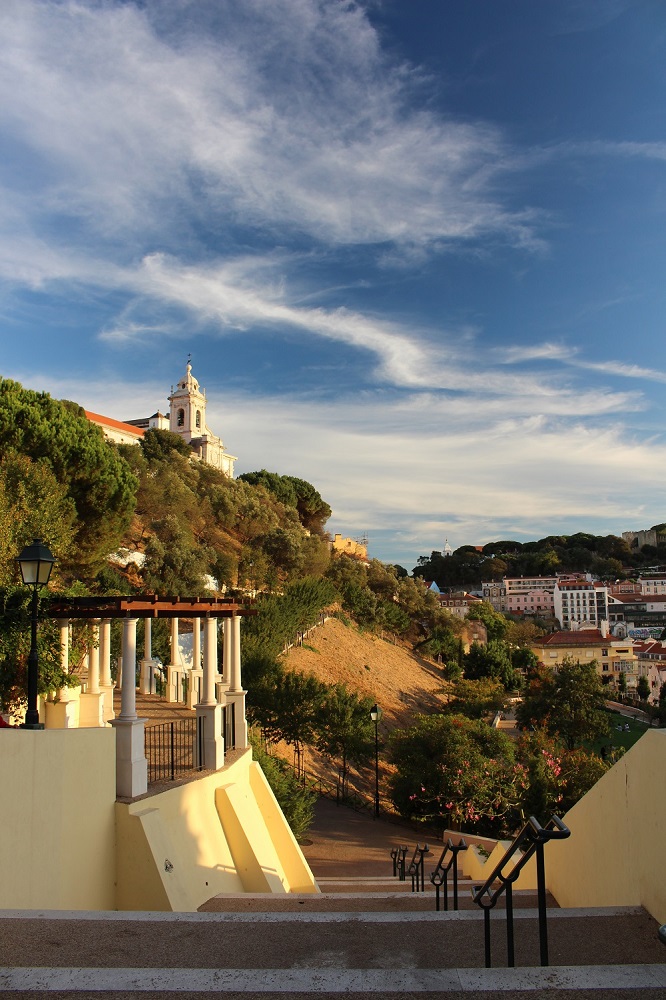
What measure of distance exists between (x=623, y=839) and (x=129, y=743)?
4.67 metres

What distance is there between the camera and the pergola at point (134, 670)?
275 inches

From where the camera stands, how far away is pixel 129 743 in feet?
22.7

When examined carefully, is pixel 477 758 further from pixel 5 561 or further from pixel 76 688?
pixel 5 561

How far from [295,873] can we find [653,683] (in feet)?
230

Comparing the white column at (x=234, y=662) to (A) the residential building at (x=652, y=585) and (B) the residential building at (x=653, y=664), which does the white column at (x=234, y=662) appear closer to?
(B) the residential building at (x=653, y=664)

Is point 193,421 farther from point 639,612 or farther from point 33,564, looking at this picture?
point 639,612

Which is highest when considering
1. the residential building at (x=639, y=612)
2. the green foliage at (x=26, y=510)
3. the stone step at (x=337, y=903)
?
the green foliage at (x=26, y=510)

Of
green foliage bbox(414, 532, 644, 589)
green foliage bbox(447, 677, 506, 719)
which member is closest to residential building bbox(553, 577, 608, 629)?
green foliage bbox(414, 532, 644, 589)

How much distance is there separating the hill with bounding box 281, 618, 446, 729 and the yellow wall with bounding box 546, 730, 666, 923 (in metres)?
22.8

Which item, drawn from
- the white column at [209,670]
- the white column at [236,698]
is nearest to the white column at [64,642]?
the white column at [209,670]

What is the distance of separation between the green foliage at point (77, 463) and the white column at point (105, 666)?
811cm

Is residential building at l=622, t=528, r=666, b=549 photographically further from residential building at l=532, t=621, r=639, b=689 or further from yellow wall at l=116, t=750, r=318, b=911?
yellow wall at l=116, t=750, r=318, b=911

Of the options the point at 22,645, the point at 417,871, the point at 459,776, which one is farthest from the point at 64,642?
the point at 459,776

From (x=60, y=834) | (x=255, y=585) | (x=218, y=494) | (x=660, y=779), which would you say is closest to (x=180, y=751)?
(x=60, y=834)
